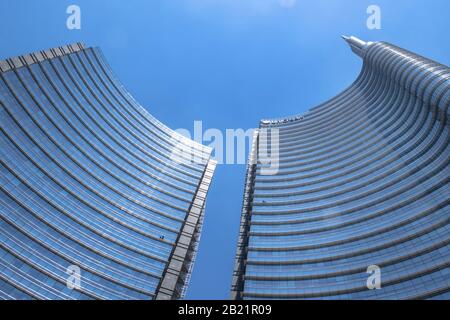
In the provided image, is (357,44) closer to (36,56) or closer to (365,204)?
(365,204)

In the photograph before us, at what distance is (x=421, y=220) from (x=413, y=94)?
35327mm

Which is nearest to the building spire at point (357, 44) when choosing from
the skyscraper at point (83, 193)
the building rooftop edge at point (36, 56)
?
the skyscraper at point (83, 193)

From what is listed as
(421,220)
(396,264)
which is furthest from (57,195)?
(421,220)

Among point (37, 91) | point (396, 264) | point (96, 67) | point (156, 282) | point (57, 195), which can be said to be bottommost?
point (156, 282)

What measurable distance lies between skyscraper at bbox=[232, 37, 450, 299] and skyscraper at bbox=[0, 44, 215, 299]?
17.1 metres

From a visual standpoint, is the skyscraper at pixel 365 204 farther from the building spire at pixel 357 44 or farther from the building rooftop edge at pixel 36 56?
the building rooftop edge at pixel 36 56

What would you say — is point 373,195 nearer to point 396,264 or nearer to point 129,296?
point 396,264

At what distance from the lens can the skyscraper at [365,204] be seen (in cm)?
5681

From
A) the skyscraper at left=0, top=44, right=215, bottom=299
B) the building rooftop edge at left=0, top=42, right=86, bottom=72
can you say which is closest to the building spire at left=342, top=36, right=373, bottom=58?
the skyscraper at left=0, top=44, right=215, bottom=299

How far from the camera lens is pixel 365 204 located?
234ft

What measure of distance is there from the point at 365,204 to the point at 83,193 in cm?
5642

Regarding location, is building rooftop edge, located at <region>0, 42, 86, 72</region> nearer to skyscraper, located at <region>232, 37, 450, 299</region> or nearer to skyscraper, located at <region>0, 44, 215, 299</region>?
skyscraper, located at <region>0, 44, 215, 299</region>

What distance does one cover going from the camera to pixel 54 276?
176 ft

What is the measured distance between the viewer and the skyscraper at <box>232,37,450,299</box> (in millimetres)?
56812
